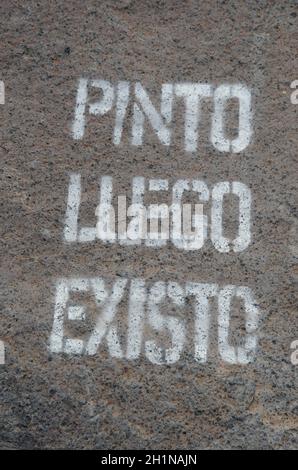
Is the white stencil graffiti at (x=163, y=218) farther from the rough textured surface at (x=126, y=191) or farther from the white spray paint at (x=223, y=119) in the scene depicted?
the white spray paint at (x=223, y=119)

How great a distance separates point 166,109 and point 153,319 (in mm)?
688

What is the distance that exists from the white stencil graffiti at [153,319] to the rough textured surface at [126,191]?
29 mm

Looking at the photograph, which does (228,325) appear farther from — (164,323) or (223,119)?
(223,119)

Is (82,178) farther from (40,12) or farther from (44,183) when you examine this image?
(40,12)

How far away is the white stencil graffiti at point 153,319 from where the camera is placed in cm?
214

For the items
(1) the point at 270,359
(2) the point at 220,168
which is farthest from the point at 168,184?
(1) the point at 270,359

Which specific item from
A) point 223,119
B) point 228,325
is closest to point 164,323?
point 228,325

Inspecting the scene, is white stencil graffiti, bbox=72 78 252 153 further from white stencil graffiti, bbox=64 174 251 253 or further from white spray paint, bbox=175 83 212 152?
white stencil graffiti, bbox=64 174 251 253

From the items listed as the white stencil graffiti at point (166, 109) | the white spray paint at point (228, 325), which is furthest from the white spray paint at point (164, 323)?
the white stencil graffiti at point (166, 109)

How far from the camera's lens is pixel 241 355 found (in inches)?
Result: 84.1

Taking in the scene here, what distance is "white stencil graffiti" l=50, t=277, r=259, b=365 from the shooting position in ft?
7.04

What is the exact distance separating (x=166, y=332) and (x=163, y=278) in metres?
0.17

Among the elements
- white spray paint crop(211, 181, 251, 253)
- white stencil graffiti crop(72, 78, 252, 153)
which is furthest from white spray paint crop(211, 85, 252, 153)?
white spray paint crop(211, 181, 251, 253)

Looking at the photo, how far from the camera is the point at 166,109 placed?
2312 mm
